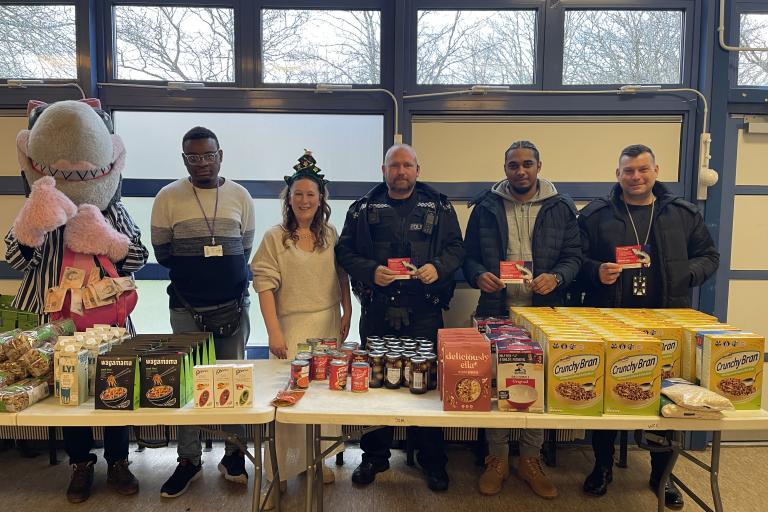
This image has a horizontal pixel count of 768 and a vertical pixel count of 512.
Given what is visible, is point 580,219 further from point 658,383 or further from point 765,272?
point 765,272

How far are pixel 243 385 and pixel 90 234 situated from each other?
4.05 feet

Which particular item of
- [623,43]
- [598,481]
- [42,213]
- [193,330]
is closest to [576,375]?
[598,481]

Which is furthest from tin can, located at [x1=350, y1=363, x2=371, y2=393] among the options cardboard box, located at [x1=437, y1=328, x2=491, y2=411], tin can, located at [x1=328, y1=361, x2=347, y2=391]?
cardboard box, located at [x1=437, y1=328, x2=491, y2=411]

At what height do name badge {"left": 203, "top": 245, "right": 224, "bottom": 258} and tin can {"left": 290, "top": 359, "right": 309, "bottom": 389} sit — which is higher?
name badge {"left": 203, "top": 245, "right": 224, "bottom": 258}

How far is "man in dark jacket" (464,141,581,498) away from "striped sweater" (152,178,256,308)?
4.32 ft

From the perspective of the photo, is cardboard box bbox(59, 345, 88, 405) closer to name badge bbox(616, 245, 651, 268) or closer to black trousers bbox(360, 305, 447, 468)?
black trousers bbox(360, 305, 447, 468)

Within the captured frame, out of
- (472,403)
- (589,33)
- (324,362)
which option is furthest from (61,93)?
(589,33)

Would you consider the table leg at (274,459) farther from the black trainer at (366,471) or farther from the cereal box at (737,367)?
the cereal box at (737,367)

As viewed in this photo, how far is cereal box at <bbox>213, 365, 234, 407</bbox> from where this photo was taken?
1889 millimetres

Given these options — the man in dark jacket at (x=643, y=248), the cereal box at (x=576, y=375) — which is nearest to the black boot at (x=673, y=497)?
the man in dark jacket at (x=643, y=248)

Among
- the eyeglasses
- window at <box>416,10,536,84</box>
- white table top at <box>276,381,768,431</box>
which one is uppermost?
window at <box>416,10,536,84</box>

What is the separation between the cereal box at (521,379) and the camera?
6.12 feet

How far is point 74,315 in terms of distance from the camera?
244 centimetres

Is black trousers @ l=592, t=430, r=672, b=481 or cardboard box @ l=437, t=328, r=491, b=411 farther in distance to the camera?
black trousers @ l=592, t=430, r=672, b=481
